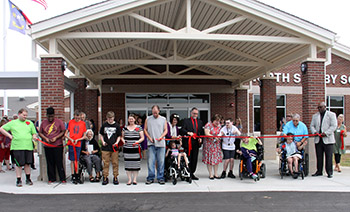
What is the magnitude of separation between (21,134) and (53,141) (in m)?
0.71

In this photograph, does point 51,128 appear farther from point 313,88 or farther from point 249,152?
point 313,88

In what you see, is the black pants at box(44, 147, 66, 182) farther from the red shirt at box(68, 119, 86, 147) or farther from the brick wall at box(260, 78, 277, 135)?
the brick wall at box(260, 78, 277, 135)

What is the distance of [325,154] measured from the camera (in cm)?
933

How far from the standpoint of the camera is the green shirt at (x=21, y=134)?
8.18m

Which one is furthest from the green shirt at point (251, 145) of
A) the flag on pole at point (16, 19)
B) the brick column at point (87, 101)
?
the flag on pole at point (16, 19)

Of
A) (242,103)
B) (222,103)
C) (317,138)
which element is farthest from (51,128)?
(242,103)

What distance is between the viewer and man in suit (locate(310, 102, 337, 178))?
9.19 m

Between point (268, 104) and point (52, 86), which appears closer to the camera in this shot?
point (52, 86)

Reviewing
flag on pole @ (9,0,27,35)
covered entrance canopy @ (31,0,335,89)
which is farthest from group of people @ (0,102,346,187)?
flag on pole @ (9,0,27,35)

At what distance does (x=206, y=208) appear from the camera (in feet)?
20.1

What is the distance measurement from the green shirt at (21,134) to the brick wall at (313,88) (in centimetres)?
701

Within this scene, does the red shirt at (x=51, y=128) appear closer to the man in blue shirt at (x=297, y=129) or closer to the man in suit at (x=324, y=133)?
the man in blue shirt at (x=297, y=129)

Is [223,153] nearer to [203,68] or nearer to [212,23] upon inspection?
[212,23]

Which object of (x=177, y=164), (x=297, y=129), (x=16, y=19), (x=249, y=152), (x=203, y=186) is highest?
(x=16, y=19)
